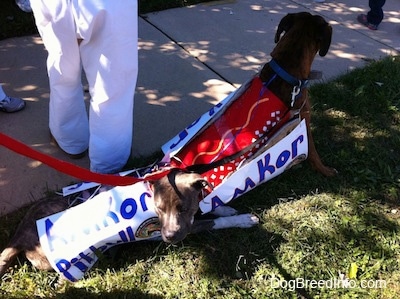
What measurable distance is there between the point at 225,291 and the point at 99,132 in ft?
4.43

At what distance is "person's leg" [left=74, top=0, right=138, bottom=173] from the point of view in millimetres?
2576

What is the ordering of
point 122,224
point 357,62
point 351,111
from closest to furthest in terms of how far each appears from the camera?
point 122,224 → point 351,111 → point 357,62

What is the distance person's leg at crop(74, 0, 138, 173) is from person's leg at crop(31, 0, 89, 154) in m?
0.09

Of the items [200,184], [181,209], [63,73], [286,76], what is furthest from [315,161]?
[63,73]

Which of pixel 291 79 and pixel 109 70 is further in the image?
pixel 291 79

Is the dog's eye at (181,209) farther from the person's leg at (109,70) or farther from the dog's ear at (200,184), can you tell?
the person's leg at (109,70)

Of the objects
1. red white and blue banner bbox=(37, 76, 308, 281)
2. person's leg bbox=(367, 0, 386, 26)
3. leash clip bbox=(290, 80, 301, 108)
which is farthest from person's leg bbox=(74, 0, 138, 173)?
person's leg bbox=(367, 0, 386, 26)

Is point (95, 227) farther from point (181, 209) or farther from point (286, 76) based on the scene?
point (286, 76)

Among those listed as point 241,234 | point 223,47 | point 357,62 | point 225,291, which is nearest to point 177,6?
point 223,47

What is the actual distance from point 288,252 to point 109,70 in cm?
166

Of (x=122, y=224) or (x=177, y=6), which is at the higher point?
(x=177, y=6)

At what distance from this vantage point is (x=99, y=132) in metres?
3.14

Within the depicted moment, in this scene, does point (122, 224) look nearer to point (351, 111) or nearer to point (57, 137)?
point (57, 137)

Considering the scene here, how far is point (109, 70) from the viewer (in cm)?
278
